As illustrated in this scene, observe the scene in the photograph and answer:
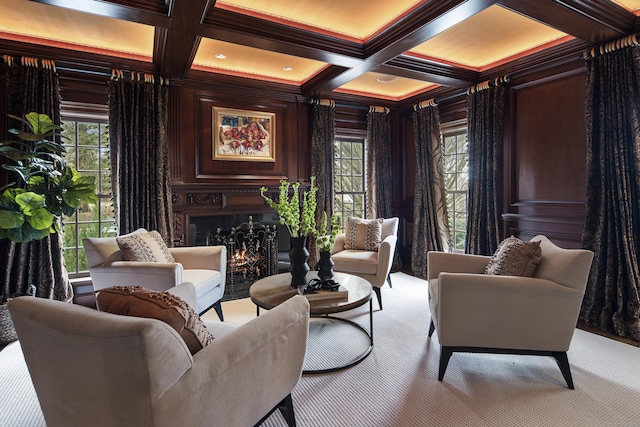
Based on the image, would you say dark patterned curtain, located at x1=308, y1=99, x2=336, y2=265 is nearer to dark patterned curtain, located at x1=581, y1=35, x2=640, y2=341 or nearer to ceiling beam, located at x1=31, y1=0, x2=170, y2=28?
ceiling beam, located at x1=31, y1=0, x2=170, y2=28

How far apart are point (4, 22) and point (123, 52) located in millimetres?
909

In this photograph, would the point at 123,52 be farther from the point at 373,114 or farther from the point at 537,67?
the point at 537,67

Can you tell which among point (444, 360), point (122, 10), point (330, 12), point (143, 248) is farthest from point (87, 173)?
point (444, 360)

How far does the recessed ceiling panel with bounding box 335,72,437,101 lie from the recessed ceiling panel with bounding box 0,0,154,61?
248 cm

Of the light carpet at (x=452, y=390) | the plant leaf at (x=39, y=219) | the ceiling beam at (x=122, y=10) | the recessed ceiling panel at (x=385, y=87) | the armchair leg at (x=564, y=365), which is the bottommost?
the light carpet at (x=452, y=390)

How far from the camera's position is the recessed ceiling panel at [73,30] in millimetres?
2826

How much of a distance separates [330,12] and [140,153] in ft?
7.84

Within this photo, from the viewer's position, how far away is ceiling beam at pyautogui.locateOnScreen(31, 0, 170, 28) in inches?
94.2

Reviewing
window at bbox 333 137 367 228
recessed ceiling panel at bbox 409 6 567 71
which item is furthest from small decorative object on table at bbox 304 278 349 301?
window at bbox 333 137 367 228

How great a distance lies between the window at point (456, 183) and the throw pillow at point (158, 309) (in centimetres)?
429

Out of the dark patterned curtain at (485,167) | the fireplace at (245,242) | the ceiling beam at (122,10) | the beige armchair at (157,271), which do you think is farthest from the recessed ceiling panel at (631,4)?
the beige armchair at (157,271)

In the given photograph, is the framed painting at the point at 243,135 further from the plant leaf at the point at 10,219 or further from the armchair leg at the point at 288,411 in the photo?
the armchair leg at the point at 288,411

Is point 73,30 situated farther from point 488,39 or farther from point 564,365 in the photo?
point 564,365

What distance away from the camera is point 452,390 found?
219 centimetres
